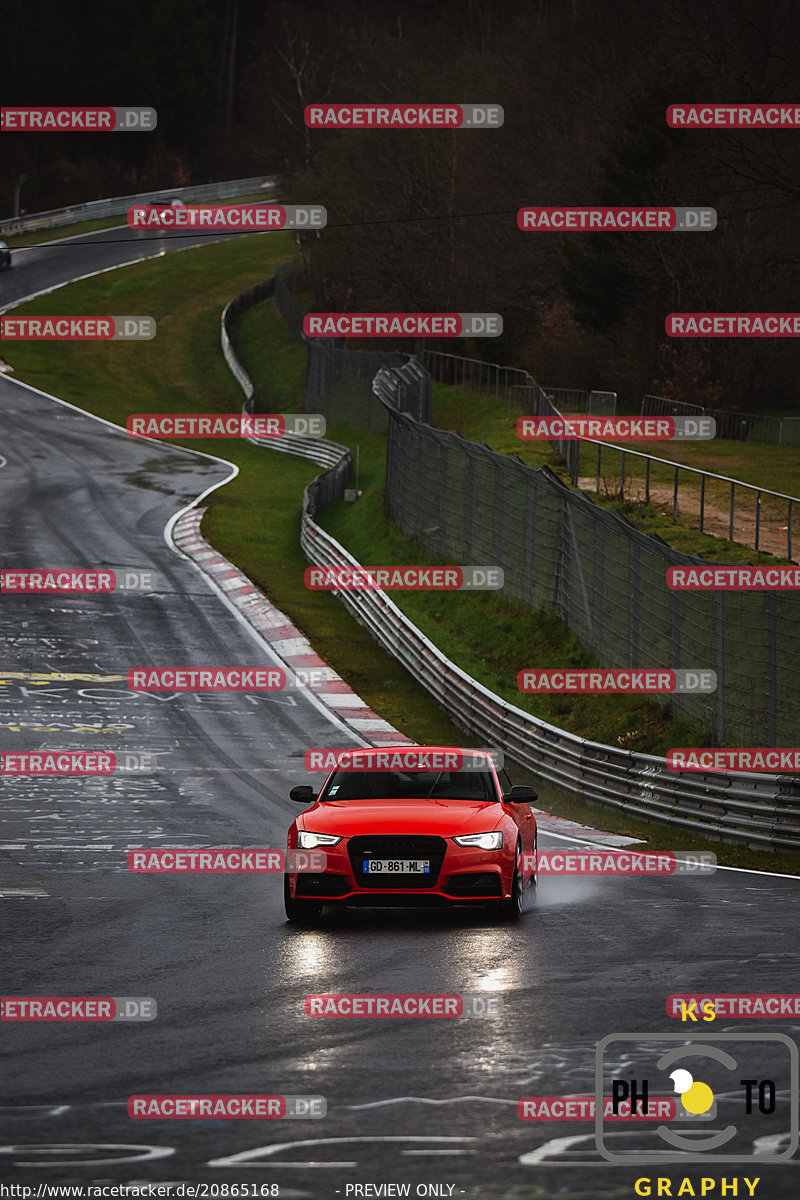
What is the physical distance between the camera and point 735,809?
1755 centimetres

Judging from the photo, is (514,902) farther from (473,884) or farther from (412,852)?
(412,852)

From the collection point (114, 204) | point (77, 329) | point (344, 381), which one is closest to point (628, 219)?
point (344, 381)

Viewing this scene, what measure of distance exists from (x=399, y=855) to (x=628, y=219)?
1668 inches

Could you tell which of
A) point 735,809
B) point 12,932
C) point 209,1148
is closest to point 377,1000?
point 209,1148

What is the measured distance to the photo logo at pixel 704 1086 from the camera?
255 inches

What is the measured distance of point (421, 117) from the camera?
63.1 meters

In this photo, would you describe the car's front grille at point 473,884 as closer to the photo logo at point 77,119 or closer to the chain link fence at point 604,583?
the chain link fence at point 604,583

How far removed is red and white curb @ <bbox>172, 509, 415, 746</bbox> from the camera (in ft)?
86.6

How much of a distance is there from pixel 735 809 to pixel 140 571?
2284 cm

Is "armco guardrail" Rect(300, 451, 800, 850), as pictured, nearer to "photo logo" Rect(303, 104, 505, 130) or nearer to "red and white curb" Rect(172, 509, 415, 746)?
"red and white curb" Rect(172, 509, 415, 746)

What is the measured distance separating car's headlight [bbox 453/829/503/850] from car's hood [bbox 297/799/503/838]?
5 centimetres

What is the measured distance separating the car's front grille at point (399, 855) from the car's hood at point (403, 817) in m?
0.06

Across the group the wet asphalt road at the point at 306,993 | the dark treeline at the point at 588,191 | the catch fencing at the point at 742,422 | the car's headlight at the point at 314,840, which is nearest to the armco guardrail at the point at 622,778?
the wet asphalt road at the point at 306,993

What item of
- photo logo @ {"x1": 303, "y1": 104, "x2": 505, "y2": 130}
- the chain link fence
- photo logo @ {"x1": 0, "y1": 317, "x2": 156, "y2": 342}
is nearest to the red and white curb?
the chain link fence
